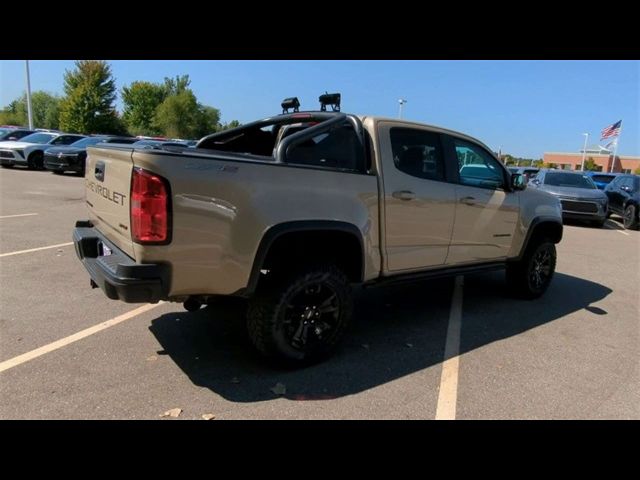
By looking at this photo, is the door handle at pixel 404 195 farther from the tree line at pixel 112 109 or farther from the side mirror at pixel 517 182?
the tree line at pixel 112 109

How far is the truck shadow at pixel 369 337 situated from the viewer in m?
3.30

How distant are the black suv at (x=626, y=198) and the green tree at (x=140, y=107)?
77.0 metres

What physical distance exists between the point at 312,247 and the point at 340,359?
3.20 feet

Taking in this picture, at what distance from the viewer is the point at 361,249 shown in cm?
364

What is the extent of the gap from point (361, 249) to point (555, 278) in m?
4.73

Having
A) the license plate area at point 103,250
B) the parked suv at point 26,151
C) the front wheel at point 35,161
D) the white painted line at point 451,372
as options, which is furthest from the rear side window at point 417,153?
the front wheel at point 35,161

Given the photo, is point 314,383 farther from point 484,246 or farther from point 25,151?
point 25,151

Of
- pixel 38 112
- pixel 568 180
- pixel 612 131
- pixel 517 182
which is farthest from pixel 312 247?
pixel 38 112

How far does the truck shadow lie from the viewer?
330 centimetres

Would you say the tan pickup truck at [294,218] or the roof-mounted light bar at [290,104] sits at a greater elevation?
the roof-mounted light bar at [290,104]

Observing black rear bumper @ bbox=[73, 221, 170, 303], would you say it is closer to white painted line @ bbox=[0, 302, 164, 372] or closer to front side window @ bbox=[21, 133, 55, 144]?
white painted line @ bbox=[0, 302, 164, 372]

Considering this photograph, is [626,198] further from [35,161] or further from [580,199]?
[35,161]

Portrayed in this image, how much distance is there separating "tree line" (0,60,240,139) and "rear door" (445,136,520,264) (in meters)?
57.8
